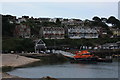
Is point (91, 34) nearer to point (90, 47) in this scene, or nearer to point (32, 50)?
point (90, 47)

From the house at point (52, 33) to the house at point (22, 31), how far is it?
13.6 feet

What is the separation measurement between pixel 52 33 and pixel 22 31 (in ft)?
28.2

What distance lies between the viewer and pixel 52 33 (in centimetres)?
7938

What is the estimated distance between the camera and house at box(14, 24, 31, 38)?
252ft

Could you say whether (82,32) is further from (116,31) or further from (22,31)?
(22,31)

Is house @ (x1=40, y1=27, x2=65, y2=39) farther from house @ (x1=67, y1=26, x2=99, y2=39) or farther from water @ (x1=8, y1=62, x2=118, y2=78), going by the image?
water @ (x1=8, y1=62, x2=118, y2=78)

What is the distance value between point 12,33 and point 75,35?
18.9 metres

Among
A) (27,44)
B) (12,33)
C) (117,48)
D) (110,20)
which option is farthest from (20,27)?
(110,20)

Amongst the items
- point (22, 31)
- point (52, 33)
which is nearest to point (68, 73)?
point (22, 31)

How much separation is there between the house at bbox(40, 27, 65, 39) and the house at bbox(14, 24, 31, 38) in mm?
4150

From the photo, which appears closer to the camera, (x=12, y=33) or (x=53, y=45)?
(x=53, y=45)

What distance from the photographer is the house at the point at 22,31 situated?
76750 millimetres

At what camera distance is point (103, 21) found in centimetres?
10681

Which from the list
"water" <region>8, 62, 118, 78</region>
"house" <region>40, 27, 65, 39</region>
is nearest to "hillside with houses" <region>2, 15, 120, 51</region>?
"house" <region>40, 27, 65, 39</region>
